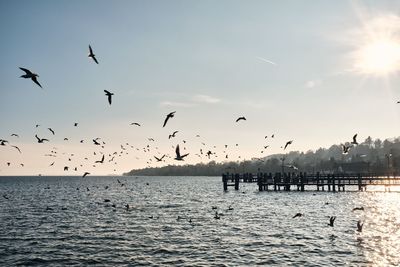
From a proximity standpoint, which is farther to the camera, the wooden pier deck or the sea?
the wooden pier deck

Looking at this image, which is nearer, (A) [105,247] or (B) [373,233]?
(A) [105,247]

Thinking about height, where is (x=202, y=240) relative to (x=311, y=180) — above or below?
below

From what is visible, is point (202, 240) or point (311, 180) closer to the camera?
point (202, 240)

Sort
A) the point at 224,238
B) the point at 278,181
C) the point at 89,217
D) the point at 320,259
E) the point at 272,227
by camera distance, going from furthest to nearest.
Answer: the point at 278,181 < the point at 89,217 < the point at 272,227 < the point at 224,238 < the point at 320,259

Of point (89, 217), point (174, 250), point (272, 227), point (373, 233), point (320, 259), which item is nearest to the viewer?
point (320, 259)

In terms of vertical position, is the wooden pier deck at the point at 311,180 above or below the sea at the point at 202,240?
above

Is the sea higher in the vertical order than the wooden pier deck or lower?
lower

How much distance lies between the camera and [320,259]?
74.4 feet

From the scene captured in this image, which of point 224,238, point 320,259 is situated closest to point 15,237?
point 224,238

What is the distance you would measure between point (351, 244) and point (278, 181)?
54.8 meters

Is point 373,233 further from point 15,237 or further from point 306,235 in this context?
point 15,237

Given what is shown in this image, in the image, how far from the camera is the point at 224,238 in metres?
29.2

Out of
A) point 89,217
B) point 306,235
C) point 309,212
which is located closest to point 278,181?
point 309,212

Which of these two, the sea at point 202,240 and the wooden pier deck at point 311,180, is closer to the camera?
the sea at point 202,240
